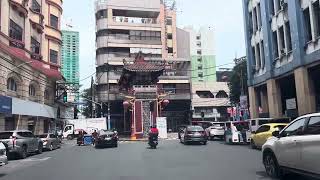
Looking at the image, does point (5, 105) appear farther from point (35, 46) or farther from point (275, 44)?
point (275, 44)

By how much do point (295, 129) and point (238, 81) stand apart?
158ft

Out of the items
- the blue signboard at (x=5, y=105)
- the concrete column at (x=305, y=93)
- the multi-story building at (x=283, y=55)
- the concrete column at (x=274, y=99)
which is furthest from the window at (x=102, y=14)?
the concrete column at (x=305, y=93)

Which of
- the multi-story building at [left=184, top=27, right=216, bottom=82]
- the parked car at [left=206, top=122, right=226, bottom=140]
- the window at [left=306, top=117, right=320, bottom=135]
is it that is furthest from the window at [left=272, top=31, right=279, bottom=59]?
the multi-story building at [left=184, top=27, right=216, bottom=82]

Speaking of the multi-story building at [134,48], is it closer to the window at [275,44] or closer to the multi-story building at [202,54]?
the multi-story building at [202,54]

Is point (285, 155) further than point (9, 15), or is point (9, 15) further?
point (9, 15)

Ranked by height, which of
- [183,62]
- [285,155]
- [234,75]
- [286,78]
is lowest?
[285,155]

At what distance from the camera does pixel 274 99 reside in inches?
1293

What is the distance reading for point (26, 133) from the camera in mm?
25734

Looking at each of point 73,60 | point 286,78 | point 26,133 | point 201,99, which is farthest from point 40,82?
point 201,99

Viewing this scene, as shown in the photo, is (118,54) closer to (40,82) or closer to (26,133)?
(40,82)

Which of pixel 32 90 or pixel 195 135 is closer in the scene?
pixel 195 135

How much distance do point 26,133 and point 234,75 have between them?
125 feet

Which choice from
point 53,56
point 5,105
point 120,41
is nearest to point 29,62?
point 5,105

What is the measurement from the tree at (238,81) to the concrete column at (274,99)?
21465 mm
